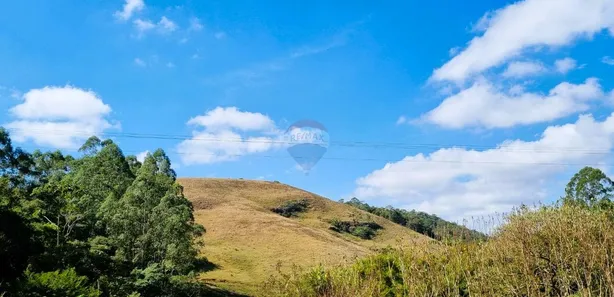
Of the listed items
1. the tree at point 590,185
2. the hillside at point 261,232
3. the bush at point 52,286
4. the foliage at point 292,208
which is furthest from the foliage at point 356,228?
the bush at point 52,286

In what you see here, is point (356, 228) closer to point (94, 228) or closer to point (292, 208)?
point (292, 208)

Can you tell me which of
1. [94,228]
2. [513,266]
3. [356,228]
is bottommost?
[513,266]

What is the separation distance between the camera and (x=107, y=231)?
4947 centimetres

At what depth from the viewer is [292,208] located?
151 m

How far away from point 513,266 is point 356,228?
374 ft

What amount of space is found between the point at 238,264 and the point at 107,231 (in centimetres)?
3840

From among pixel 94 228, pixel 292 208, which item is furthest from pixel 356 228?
pixel 94 228

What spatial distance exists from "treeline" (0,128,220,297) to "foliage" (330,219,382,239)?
8037cm

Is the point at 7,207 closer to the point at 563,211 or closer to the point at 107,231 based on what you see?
the point at 107,231

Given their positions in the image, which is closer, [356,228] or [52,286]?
[52,286]

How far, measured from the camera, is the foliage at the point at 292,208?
146125mm

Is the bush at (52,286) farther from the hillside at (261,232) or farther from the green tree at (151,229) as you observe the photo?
the green tree at (151,229)

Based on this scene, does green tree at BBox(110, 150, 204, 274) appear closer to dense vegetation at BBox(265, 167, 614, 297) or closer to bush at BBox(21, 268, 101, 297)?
bush at BBox(21, 268, 101, 297)

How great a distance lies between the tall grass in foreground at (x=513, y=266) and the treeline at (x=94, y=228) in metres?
13.6
